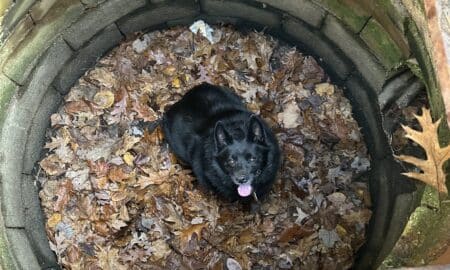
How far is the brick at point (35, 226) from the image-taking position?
546 centimetres

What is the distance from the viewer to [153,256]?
554 cm

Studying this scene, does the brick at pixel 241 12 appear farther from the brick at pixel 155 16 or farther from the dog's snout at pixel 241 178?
the dog's snout at pixel 241 178

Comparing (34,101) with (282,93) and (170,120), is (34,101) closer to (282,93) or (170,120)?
(170,120)

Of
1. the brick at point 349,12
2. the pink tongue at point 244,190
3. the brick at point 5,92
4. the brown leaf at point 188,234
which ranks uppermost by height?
the brick at point 349,12

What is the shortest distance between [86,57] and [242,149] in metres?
2.26

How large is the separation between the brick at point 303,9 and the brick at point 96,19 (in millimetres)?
1400

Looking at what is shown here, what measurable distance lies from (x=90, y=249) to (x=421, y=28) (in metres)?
3.65

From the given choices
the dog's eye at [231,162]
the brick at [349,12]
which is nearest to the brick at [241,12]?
the brick at [349,12]

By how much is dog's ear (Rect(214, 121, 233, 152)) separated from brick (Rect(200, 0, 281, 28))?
165 centimetres

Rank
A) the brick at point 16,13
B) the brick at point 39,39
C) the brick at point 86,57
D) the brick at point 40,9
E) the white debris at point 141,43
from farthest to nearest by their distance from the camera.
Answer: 1. the white debris at point 141,43
2. the brick at point 86,57
3. the brick at point 39,39
4. the brick at point 40,9
5. the brick at point 16,13

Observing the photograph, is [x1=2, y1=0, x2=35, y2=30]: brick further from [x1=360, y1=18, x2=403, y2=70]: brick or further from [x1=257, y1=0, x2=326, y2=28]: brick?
[x1=360, y1=18, x2=403, y2=70]: brick

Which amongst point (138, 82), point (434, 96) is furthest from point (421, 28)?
point (138, 82)

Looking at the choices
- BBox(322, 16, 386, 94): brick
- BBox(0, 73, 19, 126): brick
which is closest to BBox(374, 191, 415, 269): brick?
BBox(322, 16, 386, 94): brick

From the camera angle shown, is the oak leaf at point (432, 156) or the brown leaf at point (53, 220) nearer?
the oak leaf at point (432, 156)
